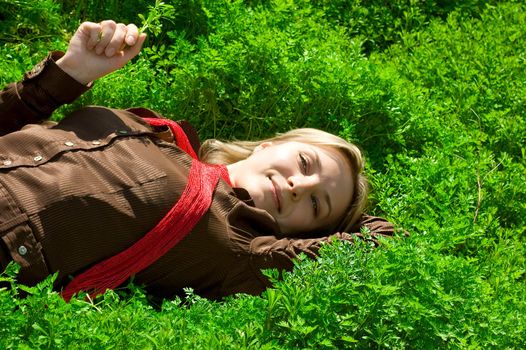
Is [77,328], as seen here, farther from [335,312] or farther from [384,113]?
[384,113]

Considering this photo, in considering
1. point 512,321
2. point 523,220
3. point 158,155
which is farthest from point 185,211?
point 523,220

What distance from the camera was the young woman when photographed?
3238mm

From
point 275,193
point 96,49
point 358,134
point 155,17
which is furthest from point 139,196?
point 358,134

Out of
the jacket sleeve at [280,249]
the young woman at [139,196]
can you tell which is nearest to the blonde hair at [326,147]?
the young woman at [139,196]

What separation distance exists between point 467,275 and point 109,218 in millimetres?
1222

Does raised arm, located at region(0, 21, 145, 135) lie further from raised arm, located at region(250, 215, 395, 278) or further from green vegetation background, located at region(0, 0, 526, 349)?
raised arm, located at region(250, 215, 395, 278)

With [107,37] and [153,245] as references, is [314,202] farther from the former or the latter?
[107,37]

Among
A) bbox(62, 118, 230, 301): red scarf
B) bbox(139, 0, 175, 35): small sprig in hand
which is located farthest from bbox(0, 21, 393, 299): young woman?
bbox(139, 0, 175, 35): small sprig in hand

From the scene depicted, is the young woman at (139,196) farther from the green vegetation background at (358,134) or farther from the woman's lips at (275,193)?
the green vegetation background at (358,134)

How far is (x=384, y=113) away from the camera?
4.71 metres

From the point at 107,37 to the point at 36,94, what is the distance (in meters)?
0.36

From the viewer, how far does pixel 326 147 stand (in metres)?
3.98

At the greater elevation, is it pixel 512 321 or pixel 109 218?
pixel 109 218

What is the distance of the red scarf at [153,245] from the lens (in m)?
3.28
